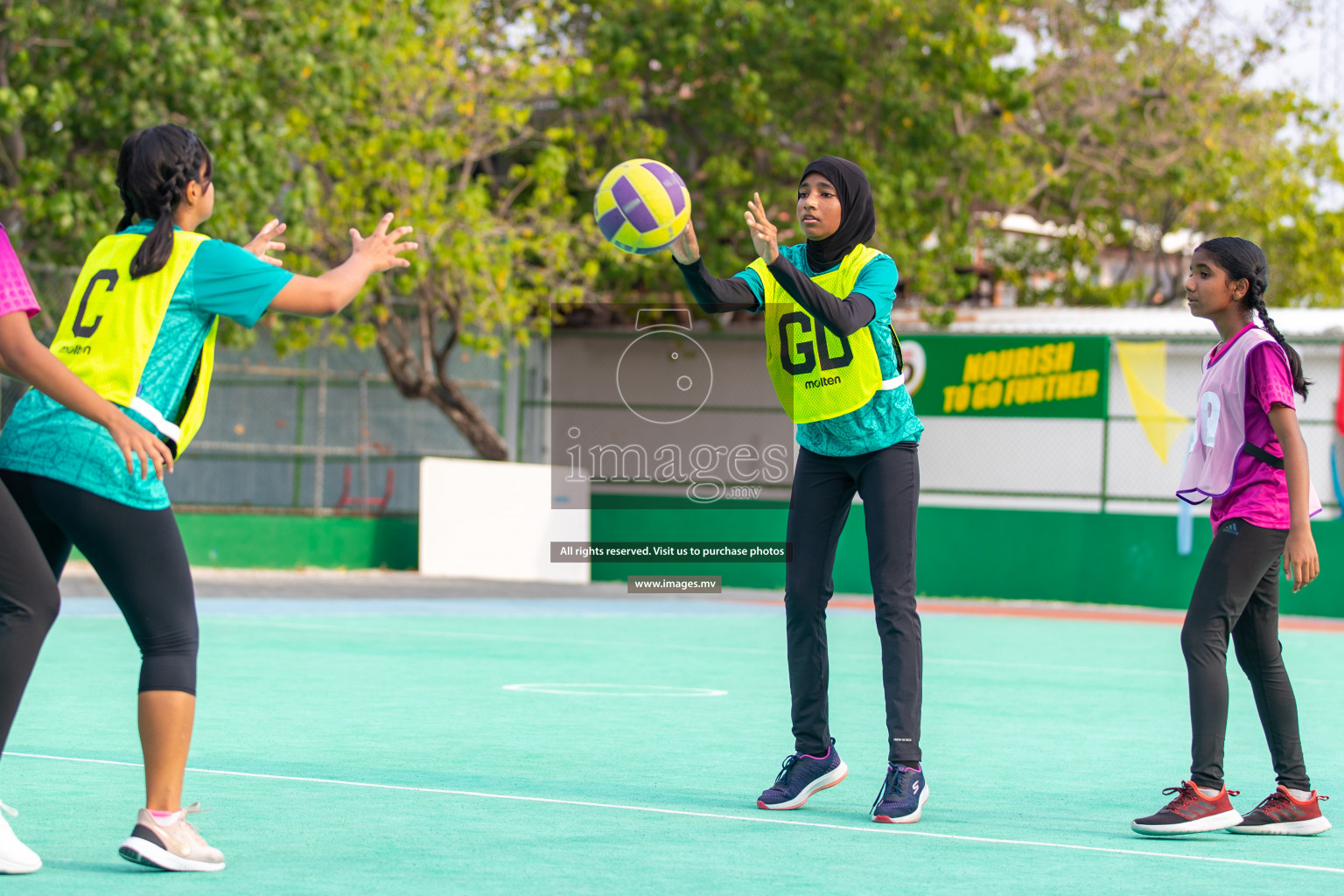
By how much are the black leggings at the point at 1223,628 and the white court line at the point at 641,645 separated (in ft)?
16.9

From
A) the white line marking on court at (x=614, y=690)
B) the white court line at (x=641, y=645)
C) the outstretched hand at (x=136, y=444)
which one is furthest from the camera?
→ the white court line at (x=641, y=645)

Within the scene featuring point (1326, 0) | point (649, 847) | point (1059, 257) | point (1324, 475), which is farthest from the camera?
point (1059, 257)

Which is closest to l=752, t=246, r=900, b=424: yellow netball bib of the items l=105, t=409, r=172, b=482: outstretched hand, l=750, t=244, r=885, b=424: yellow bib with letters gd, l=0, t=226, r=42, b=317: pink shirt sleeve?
l=750, t=244, r=885, b=424: yellow bib with letters gd

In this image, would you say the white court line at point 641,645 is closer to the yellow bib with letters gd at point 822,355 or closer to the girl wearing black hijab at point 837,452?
the girl wearing black hijab at point 837,452

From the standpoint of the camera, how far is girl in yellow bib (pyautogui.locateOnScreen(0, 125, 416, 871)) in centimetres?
432

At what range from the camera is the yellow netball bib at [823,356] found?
567 cm

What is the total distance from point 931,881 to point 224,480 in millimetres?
17953

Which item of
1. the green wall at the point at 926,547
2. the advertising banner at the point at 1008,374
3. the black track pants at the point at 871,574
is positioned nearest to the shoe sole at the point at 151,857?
the black track pants at the point at 871,574

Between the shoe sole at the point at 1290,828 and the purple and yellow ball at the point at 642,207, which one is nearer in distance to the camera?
the shoe sole at the point at 1290,828

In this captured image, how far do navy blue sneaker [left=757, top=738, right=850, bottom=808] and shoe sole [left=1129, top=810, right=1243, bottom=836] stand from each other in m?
1.07

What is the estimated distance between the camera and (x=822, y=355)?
5.73 metres

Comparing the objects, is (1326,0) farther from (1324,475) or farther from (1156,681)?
(1156,681)

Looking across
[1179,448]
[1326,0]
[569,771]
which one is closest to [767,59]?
[1179,448]

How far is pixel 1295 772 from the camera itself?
555 cm
